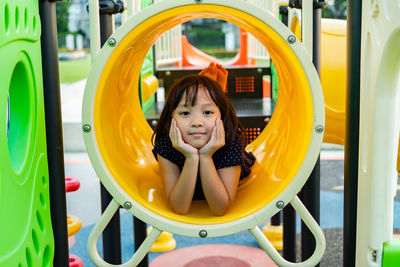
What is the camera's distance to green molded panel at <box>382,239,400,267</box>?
4.26 feet

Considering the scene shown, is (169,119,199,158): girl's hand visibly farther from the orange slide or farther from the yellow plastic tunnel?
the orange slide

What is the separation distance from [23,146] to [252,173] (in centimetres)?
72

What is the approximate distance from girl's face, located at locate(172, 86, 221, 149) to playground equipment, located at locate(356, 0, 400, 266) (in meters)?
0.43

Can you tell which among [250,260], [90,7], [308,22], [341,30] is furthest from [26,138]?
[341,30]

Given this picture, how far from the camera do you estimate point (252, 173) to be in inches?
65.2

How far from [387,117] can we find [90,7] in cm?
80

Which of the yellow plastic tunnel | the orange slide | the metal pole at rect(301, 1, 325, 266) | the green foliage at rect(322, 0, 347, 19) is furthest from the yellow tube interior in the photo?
the green foliage at rect(322, 0, 347, 19)

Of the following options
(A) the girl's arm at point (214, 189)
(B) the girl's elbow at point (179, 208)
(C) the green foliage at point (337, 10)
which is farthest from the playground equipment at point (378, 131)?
(C) the green foliage at point (337, 10)

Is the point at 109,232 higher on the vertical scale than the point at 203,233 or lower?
lower

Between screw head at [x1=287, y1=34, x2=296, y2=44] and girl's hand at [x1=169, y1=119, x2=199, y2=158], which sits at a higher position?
screw head at [x1=287, y1=34, x2=296, y2=44]

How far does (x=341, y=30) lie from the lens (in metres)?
2.35

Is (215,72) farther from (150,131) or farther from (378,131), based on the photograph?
(378,131)

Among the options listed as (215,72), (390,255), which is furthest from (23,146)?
(390,255)

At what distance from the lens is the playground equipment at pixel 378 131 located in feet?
4.12
